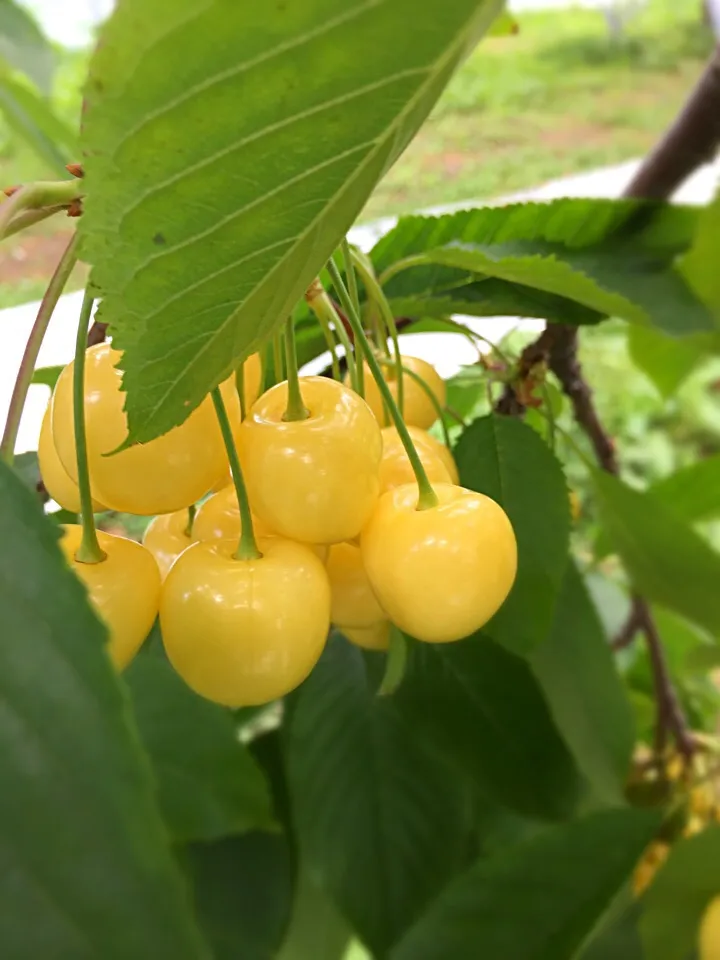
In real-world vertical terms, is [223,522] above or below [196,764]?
above

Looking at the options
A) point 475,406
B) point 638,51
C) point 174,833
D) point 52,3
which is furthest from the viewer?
point 638,51

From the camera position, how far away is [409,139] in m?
0.18

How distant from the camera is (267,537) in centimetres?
25

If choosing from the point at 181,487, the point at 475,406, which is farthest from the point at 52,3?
the point at 181,487

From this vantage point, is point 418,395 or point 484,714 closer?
point 418,395

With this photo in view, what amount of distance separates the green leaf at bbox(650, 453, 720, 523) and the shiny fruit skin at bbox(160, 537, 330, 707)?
463 millimetres

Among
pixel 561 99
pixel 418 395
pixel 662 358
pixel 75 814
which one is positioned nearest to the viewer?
pixel 75 814

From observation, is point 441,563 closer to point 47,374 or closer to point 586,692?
point 47,374

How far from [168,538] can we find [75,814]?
0.16 m

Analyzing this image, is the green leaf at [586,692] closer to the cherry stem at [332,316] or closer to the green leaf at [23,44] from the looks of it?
the cherry stem at [332,316]

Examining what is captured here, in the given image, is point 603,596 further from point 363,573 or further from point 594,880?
point 363,573

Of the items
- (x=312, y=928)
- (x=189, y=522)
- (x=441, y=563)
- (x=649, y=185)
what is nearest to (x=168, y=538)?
(x=189, y=522)

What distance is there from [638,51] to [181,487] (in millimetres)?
2443

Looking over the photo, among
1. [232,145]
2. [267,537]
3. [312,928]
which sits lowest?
[312,928]
